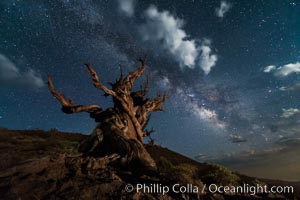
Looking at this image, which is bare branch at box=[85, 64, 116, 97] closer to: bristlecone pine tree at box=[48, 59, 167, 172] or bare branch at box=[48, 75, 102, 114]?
bristlecone pine tree at box=[48, 59, 167, 172]

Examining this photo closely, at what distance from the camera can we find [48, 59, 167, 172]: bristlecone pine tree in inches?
452

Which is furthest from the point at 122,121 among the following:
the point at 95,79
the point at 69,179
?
the point at 69,179

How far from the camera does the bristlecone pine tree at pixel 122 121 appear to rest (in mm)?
11484

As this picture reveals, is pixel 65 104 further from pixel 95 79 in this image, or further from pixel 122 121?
pixel 122 121

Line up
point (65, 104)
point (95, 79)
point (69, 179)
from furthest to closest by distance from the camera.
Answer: point (95, 79), point (65, 104), point (69, 179)

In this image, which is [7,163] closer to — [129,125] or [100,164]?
[100,164]

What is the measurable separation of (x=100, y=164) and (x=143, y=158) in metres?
2.18

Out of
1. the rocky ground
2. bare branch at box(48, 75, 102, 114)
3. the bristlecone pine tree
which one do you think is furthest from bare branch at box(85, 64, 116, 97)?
the rocky ground

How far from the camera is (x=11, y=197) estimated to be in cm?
676

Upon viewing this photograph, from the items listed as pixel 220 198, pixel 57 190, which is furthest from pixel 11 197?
pixel 220 198

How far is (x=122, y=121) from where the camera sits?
14.7m

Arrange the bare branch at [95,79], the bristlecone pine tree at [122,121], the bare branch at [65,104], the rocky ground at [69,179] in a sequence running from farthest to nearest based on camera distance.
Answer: the bare branch at [95,79]
the bare branch at [65,104]
the bristlecone pine tree at [122,121]
the rocky ground at [69,179]

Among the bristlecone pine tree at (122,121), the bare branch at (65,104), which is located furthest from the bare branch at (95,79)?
the bare branch at (65,104)

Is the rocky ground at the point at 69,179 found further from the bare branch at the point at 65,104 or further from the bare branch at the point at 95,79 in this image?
the bare branch at the point at 95,79
